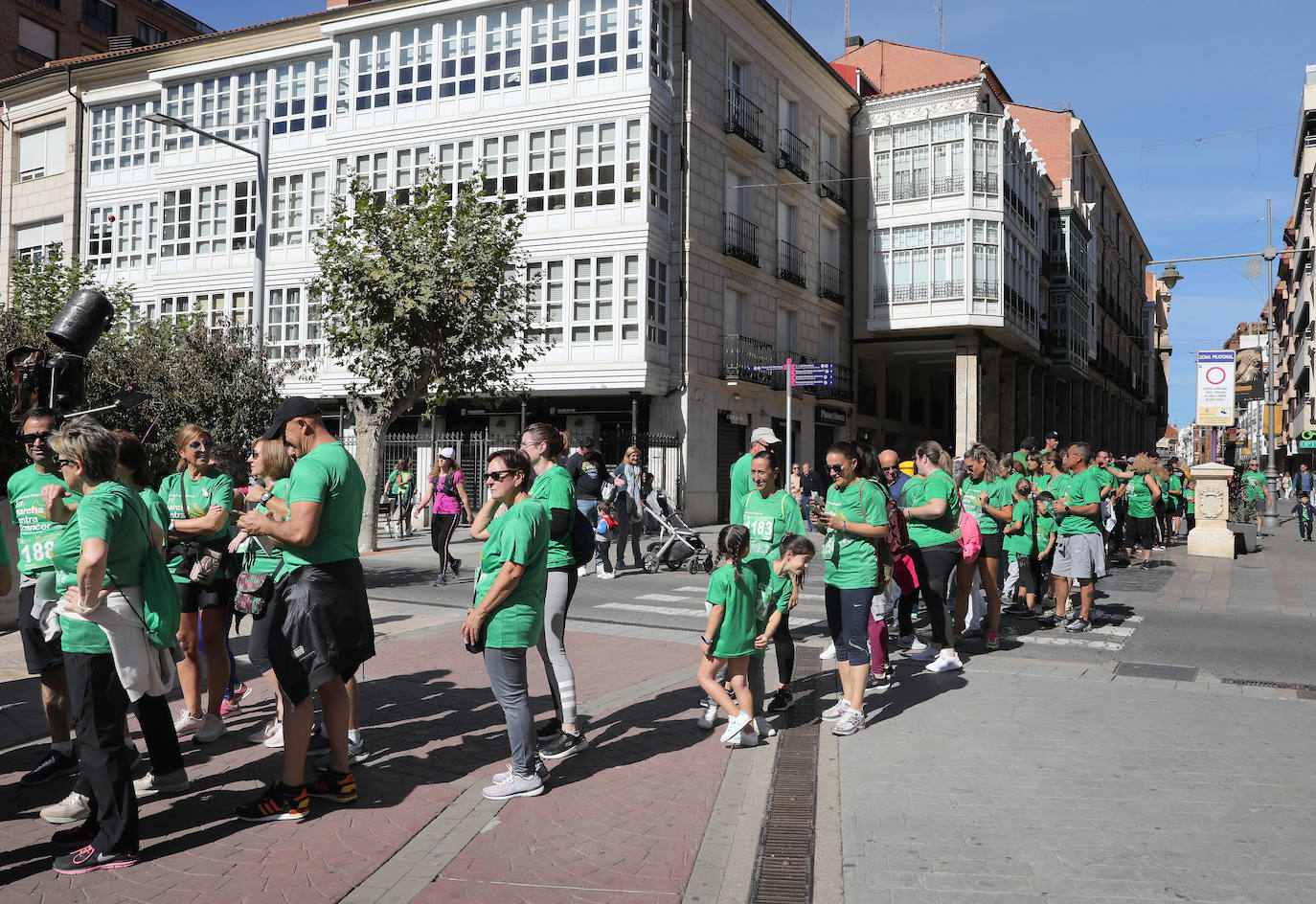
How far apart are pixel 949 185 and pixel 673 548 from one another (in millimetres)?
20239

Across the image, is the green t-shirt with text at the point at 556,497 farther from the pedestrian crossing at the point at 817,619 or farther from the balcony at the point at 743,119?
the balcony at the point at 743,119

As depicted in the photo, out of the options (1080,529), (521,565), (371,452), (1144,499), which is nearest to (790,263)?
(1144,499)

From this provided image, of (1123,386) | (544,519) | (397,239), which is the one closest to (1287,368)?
(1123,386)

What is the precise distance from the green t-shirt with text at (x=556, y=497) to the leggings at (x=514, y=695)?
0.95 meters

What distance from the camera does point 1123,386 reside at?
61219 millimetres

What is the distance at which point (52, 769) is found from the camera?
487 centimetres

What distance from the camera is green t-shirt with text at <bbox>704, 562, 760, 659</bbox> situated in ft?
18.3

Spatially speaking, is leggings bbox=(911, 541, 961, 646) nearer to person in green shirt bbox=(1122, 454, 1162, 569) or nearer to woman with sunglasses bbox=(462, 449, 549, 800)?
woman with sunglasses bbox=(462, 449, 549, 800)

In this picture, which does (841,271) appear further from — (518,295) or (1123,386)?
(1123,386)

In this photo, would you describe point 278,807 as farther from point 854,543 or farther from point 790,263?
point 790,263

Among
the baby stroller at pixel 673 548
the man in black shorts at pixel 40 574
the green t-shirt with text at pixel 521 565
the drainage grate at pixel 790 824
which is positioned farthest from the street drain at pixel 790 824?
the baby stroller at pixel 673 548

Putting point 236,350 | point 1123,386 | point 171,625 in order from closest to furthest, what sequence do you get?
point 171,625 → point 236,350 → point 1123,386

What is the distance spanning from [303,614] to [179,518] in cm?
213

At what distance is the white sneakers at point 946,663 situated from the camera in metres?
7.75
